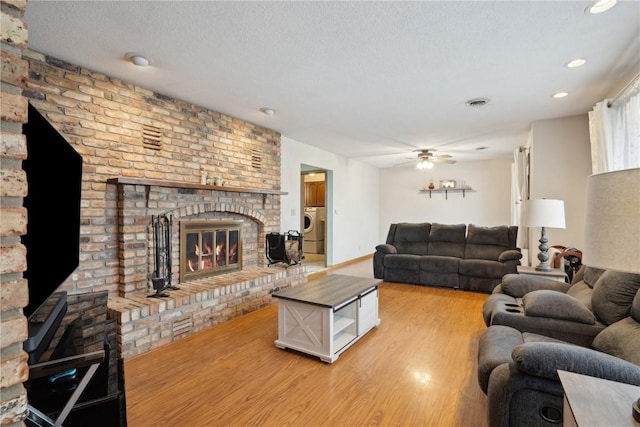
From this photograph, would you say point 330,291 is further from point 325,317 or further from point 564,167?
point 564,167

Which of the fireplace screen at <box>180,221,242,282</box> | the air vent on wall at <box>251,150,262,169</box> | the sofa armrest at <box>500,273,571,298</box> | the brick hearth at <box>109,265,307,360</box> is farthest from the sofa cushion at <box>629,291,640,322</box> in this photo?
the air vent on wall at <box>251,150,262,169</box>

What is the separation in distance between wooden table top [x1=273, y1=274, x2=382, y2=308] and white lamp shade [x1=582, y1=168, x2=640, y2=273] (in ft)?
5.99

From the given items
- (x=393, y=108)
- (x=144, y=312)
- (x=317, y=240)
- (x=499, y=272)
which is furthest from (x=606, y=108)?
(x=317, y=240)

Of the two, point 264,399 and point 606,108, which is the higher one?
point 606,108

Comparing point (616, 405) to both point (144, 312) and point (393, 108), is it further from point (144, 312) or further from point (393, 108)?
point (393, 108)

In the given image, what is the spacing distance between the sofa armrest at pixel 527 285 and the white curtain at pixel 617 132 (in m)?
1.22

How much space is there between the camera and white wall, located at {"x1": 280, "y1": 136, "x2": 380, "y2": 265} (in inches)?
207

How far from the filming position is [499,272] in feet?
14.8

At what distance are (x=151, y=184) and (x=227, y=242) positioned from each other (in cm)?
130

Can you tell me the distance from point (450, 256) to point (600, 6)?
154 inches

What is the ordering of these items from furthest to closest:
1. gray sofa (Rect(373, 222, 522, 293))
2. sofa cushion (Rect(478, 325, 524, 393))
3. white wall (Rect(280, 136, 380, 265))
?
white wall (Rect(280, 136, 380, 265)) → gray sofa (Rect(373, 222, 522, 293)) → sofa cushion (Rect(478, 325, 524, 393))

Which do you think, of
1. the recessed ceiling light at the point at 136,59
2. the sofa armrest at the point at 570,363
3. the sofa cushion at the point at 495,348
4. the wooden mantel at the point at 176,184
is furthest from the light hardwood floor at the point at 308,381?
the recessed ceiling light at the point at 136,59

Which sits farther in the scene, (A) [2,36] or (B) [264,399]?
(B) [264,399]

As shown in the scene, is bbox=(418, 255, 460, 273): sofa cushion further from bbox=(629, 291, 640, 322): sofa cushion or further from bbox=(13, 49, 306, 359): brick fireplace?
bbox=(629, 291, 640, 322): sofa cushion
